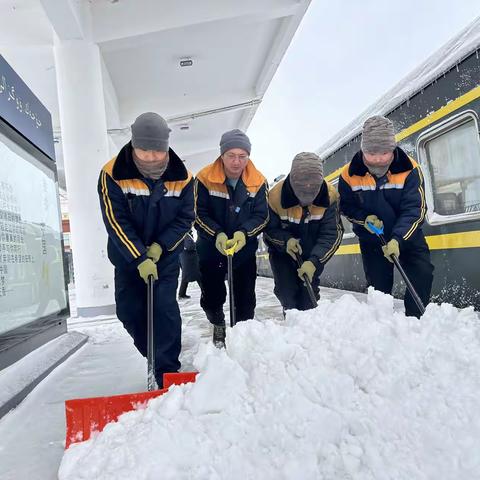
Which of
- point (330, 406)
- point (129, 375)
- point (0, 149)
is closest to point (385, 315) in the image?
point (330, 406)

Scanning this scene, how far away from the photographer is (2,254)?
10.3ft

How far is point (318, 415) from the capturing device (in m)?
1.57

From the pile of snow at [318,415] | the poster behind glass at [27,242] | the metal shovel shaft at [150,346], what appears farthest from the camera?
the poster behind glass at [27,242]

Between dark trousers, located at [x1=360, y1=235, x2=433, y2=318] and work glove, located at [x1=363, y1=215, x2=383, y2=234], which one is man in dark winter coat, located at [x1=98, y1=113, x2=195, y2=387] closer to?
work glove, located at [x1=363, y1=215, x2=383, y2=234]

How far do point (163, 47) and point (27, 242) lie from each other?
6.18 m

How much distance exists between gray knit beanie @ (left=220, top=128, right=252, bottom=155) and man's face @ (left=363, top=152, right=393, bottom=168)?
902 millimetres

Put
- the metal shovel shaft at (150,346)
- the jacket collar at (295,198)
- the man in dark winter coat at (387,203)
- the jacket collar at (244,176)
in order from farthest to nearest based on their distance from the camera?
A: the jacket collar at (295,198), the jacket collar at (244,176), the man in dark winter coat at (387,203), the metal shovel shaft at (150,346)

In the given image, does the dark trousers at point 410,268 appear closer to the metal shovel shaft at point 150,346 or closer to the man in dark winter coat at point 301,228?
the man in dark winter coat at point 301,228

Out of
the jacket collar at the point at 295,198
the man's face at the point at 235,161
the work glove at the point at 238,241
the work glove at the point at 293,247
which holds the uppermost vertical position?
the man's face at the point at 235,161

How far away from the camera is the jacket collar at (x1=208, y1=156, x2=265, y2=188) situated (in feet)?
11.3

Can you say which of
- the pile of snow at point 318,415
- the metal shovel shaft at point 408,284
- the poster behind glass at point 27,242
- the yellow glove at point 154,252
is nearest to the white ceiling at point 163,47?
the poster behind glass at point 27,242

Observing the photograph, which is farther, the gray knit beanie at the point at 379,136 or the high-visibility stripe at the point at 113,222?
the gray knit beanie at the point at 379,136

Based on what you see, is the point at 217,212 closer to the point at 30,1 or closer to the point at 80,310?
the point at 80,310

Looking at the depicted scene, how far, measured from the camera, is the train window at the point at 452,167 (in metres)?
3.64
